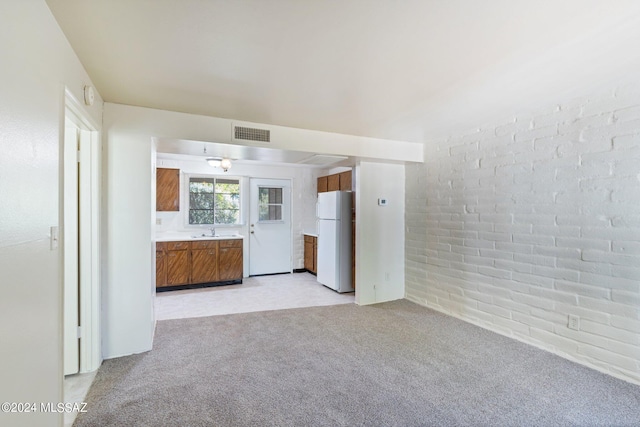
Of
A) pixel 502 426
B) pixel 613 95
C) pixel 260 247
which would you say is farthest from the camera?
pixel 260 247

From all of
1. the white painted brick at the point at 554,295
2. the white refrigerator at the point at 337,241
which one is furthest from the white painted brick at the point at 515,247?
the white refrigerator at the point at 337,241

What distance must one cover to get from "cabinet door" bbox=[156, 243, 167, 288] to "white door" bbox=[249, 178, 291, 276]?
166 centimetres

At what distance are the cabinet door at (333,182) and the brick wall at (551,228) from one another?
2.17 meters

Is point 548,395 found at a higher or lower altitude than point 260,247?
lower

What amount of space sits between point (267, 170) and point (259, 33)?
15.5 ft

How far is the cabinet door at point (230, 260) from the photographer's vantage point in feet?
17.6

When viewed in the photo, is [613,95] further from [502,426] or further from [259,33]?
[259,33]

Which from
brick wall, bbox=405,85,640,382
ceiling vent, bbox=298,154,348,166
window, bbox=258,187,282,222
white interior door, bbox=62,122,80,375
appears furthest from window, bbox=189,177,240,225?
brick wall, bbox=405,85,640,382

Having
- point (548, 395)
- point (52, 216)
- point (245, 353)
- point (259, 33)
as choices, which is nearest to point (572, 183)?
point (548, 395)

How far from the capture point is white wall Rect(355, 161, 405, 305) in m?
4.23

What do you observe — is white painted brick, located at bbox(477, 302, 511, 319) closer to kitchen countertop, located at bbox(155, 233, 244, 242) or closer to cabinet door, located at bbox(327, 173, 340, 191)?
cabinet door, located at bbox(327, 173, 340, 191)

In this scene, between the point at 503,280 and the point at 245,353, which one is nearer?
the point at 245,353

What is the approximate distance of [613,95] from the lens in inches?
93.7

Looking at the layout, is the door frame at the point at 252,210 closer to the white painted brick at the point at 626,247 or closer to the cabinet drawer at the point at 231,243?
the cabinet drawer at the point at 231,243
